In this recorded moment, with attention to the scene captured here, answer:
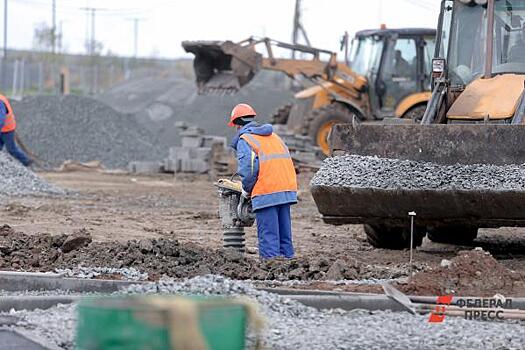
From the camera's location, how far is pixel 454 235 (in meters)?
12.2

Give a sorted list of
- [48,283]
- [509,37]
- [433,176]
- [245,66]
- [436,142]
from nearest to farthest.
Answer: [48,283] → [433,176] → [436,142] → [509,37] → [245,66]

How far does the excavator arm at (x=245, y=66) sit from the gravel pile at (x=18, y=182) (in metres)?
4.57

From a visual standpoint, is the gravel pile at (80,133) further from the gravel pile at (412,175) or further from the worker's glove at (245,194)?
the gravel pile at (412,175)

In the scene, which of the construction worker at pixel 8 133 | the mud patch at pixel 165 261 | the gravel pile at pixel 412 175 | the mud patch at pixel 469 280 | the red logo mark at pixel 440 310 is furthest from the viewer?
the construction worker at pixel 8 133

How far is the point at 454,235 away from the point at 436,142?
91.9 inches

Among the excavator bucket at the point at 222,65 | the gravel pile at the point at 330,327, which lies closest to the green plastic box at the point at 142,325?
the gravel pile at the point at 330,327

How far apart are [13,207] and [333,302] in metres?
9.01

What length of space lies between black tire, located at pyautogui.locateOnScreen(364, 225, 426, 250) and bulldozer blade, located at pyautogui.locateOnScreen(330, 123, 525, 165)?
1.23 meters

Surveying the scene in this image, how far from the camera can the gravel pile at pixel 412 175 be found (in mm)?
9828

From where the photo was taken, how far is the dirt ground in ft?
34.2

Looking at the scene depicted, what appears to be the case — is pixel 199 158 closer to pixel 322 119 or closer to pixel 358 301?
pixel 322 119

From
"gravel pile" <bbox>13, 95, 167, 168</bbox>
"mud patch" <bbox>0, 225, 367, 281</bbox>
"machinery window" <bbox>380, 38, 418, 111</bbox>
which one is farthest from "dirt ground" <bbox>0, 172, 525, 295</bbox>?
"gravel pile" <bbox>13, 95, 167, 168</bbox>

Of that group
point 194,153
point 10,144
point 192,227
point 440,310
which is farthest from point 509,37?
point 194,153

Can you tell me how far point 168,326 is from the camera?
469cm
